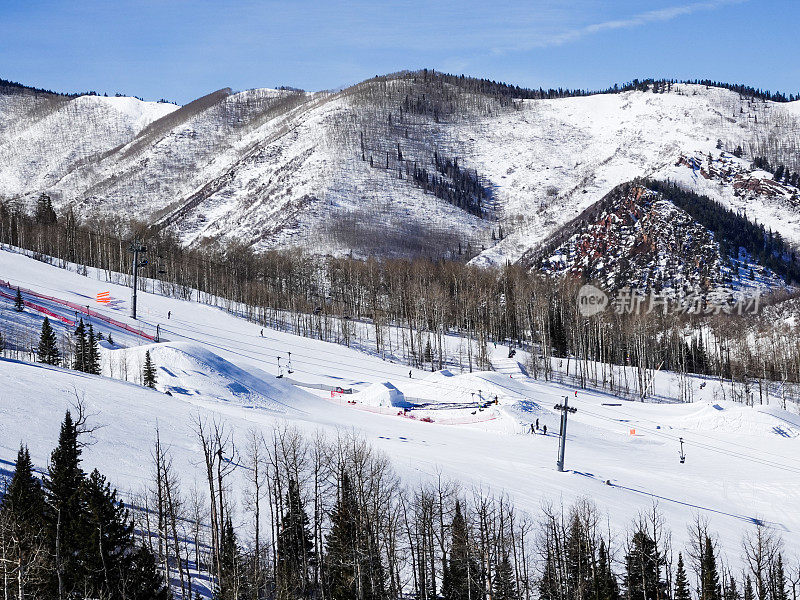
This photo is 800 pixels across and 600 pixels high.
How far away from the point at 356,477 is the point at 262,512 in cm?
560

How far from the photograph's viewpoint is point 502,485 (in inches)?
1879

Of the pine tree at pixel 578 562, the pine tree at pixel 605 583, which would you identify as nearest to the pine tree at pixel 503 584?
the pine tree at pixel 578 562

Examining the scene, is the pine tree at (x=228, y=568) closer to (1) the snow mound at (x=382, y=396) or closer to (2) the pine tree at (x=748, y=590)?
(2) the pine tree at (x=748, y=590)

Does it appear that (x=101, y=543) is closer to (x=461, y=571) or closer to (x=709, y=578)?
(x=461, y=571)

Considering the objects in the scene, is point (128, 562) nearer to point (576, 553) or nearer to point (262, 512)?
point (262, 512)

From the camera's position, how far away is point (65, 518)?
3020cm

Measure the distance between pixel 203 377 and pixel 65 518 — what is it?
35782 millimetres

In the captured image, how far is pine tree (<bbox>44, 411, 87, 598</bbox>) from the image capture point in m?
28.8

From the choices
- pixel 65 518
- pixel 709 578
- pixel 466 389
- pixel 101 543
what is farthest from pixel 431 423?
pixel 101 543

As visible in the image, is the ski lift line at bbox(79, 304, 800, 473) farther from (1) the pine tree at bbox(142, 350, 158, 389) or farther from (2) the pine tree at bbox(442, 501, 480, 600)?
(2) the pine tree at bbox(442, 501, 480, 600)

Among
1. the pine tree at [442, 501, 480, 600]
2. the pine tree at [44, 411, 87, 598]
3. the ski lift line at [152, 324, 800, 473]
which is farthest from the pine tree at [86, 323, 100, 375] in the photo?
the pine tree at [442, 501, 480, 600]

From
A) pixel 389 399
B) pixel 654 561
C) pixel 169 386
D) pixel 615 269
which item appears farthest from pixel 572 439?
pixel 615 269

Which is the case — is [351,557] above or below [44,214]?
below

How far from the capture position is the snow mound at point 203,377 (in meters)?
63.8
